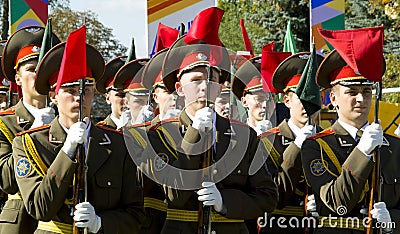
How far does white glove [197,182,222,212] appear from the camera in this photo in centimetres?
622

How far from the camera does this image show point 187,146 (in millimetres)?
6441

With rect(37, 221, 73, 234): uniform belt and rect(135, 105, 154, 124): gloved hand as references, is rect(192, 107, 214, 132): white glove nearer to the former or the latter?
rect(37, 221, 73, 234): uniform belt

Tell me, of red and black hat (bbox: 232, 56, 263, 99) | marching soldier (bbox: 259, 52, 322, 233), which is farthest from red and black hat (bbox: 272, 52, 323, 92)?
red and black hat (bbox: 232, 56, 263, 99)

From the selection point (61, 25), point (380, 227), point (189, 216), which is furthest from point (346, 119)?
point (61, 25)

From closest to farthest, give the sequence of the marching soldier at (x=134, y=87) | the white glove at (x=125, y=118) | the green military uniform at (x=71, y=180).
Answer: the green military uniform at (x=71, y=180)
the white glove at (x=125, y=118)
the marching soldier at (x=134, y=87)

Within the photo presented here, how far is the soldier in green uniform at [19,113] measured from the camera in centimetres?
696

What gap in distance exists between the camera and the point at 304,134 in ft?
25.2

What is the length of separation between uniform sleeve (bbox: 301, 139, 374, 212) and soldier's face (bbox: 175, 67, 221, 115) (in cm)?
89

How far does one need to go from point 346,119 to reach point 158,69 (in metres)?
2.16

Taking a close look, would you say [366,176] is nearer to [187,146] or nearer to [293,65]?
[187,146]

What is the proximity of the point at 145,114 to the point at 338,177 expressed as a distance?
3.16 m

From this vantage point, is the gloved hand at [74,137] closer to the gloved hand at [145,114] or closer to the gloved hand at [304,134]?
the gloved hand at [304,134]

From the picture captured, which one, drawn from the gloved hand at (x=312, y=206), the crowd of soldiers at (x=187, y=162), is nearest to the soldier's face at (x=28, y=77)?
→ the crowd of soldiers at (x=187, y=162)

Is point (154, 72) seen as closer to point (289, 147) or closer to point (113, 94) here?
point (289, 147)
